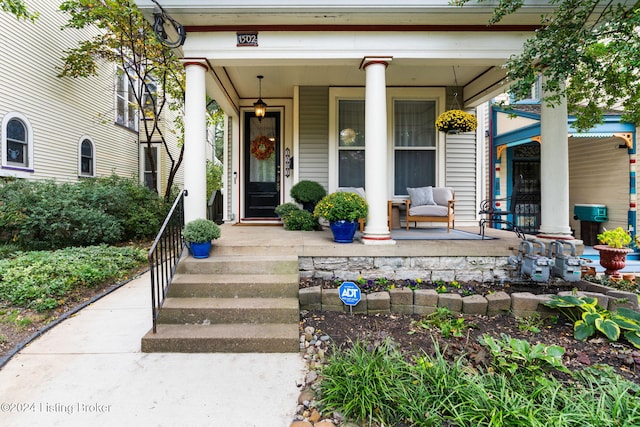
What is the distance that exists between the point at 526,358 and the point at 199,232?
9.83 ft

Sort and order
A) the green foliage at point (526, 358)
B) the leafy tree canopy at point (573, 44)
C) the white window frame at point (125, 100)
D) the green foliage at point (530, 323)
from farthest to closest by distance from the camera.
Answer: the white window frame at point (125, 100) < the leafy tree canopy at point (573, 44) < the green foliage at point (530, 323) < the green foliage at point (526, 358)

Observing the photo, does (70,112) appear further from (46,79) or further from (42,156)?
(42,156)

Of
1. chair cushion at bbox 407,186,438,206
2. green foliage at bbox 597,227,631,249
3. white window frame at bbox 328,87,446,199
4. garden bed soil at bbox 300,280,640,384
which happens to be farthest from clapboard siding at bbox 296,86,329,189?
green foliage at bbox 597,227,631,249

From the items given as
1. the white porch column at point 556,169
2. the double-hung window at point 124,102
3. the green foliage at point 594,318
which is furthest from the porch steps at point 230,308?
the double-hung window at point 124,102

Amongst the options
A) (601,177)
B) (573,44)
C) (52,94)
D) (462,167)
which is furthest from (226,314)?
→ (601,177)

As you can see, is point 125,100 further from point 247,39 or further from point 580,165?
point 580,165

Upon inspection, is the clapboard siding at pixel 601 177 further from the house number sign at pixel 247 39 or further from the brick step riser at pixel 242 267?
the house number sign at pixel 247 39

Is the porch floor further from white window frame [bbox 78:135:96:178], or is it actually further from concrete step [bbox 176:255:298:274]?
white window frame [bbox 78:135:96:178]

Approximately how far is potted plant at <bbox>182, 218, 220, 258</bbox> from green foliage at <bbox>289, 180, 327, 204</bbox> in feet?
7.32

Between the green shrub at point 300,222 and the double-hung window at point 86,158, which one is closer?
the green shrub at point 300,222

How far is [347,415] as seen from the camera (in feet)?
5.74

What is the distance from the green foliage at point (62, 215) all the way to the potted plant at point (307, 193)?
3.17m

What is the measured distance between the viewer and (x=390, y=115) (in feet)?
18.9

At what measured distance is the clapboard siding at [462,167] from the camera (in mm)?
5852
